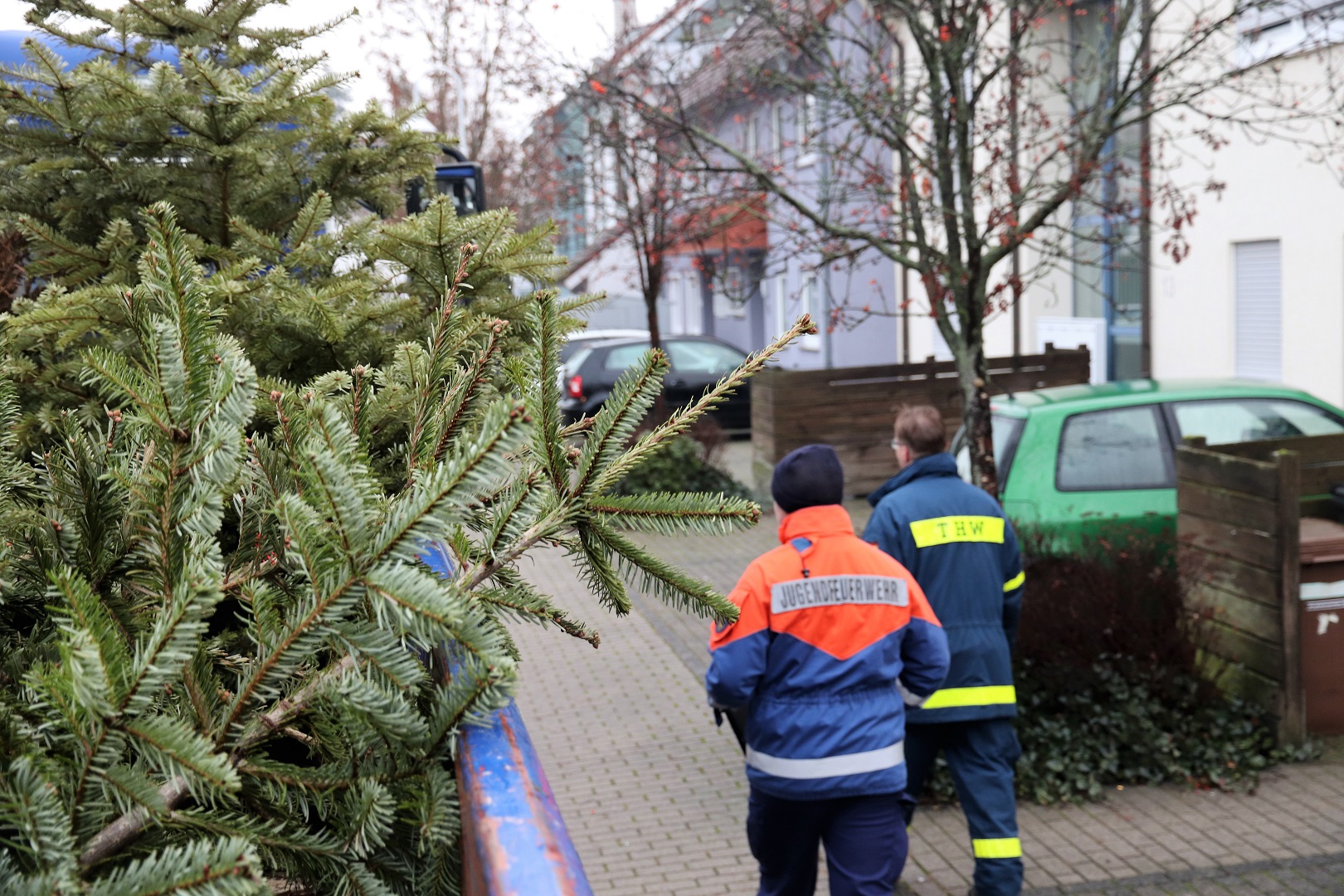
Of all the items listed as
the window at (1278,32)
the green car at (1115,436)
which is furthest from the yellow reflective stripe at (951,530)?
the window at (1278,32)

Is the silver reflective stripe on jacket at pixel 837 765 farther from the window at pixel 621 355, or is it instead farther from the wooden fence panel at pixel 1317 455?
the window at pixel 621 355

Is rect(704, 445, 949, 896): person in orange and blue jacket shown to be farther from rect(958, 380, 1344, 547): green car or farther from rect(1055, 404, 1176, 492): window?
rect(1055, 404, 1176, 492): window

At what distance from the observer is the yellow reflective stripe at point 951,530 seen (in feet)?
16.5

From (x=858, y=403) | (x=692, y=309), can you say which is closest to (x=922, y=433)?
(x=858, y=403)

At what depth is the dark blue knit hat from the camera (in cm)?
428

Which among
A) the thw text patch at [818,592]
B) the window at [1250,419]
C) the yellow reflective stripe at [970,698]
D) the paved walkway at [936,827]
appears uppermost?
the window at [1250,419]

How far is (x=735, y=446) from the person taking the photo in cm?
2041

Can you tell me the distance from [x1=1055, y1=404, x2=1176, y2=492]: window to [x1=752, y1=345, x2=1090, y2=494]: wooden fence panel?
18.2ft

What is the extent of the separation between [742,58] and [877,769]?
576cm

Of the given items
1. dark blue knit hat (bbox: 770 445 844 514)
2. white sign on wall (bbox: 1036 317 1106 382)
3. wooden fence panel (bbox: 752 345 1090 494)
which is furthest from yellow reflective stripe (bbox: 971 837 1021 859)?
white sign on wall (bbox: 1036 317 1106 382)

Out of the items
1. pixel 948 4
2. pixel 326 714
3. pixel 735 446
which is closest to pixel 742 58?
pixel 948 4

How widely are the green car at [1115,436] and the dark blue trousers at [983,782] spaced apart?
8.50 ft

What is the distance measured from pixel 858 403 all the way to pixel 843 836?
1018 centimetres

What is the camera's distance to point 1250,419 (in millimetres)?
8422
